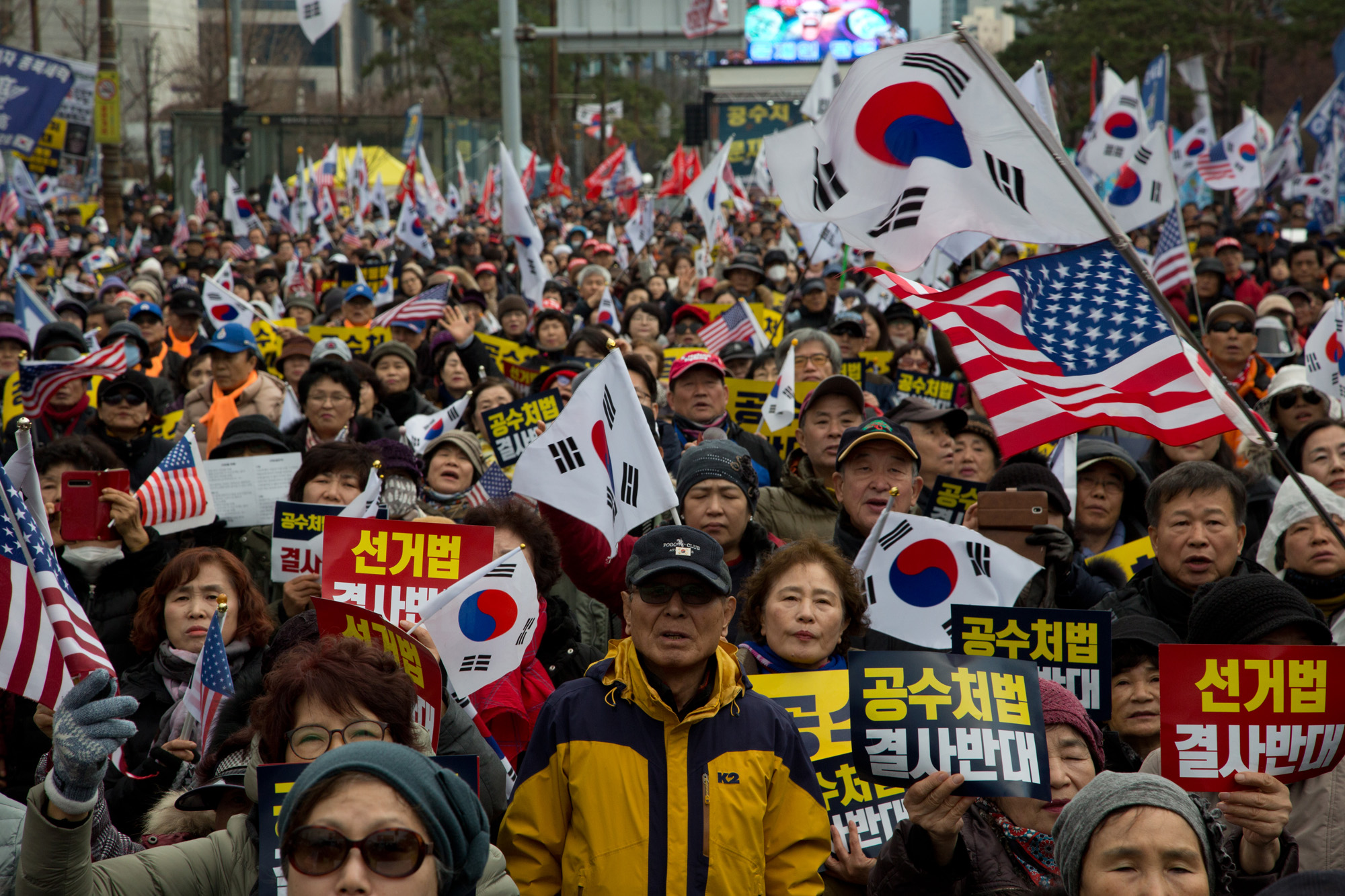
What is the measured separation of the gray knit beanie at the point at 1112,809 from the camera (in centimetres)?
260

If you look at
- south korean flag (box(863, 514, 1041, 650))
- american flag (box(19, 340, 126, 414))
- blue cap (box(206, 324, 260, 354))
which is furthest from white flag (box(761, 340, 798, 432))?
american flag (box(19, 340, 126, 414))

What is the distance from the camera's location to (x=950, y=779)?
300 cm

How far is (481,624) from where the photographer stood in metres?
3.90

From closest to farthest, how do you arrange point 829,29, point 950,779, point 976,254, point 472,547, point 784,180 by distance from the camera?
1. point 950,779
2. point 472,547
3. point 784,180
4. point 976,254
5. point 829,29

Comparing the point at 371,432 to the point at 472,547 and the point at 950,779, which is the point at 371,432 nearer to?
the point at 472,547

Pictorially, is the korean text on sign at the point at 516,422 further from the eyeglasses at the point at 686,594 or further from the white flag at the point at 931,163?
the eyeglasses at the point at 686,594

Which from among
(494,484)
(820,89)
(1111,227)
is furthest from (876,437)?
(820,89)

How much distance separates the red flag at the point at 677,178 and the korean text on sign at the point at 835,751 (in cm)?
2237

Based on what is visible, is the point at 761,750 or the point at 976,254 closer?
the point at 761,750

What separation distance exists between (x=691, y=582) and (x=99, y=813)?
4.74 ft

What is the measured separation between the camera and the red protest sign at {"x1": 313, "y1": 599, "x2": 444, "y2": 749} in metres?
3.34

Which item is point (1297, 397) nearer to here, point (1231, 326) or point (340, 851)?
point (1231, 326)

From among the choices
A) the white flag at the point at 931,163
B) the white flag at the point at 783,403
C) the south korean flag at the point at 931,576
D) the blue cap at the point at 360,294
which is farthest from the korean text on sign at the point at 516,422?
the blue cap at the point at 360,294

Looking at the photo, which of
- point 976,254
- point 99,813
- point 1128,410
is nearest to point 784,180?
point 1128,410
